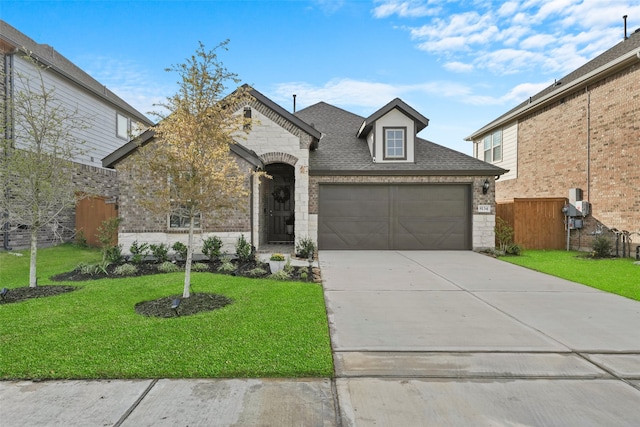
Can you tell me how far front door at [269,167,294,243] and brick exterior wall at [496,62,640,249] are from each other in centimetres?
1090

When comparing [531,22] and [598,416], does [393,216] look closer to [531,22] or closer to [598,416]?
[531,22]

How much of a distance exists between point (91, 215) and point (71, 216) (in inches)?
56.6

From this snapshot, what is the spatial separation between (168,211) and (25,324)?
2.34m

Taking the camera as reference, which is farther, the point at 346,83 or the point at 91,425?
the point at 346,83

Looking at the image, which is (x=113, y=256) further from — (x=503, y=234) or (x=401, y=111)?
(x=503, y=234)

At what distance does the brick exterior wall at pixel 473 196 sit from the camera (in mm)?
12547

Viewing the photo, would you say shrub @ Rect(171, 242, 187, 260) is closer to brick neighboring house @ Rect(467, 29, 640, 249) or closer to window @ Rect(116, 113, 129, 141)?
window @ Rect(116, 113, 129, 141)

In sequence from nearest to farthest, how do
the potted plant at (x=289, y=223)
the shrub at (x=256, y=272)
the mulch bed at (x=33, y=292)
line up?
the mulch bed at (x=33, y=292)
the shrub at (x=256, y=272)
the potted plant at (x=289, y=223)

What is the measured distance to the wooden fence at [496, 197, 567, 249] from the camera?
13.3 meters

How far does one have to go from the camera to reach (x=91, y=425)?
2.46m

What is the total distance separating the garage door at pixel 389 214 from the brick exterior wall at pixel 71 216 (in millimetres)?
7643

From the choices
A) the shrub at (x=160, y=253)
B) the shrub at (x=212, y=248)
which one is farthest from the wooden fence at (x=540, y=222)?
the shrub at (x=160, y=253)

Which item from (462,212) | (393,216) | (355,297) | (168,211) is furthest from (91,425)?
(462,212)

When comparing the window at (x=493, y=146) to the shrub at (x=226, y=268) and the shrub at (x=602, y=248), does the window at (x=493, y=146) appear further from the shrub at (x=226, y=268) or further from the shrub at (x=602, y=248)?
the shrub at (x=226, y=268)
